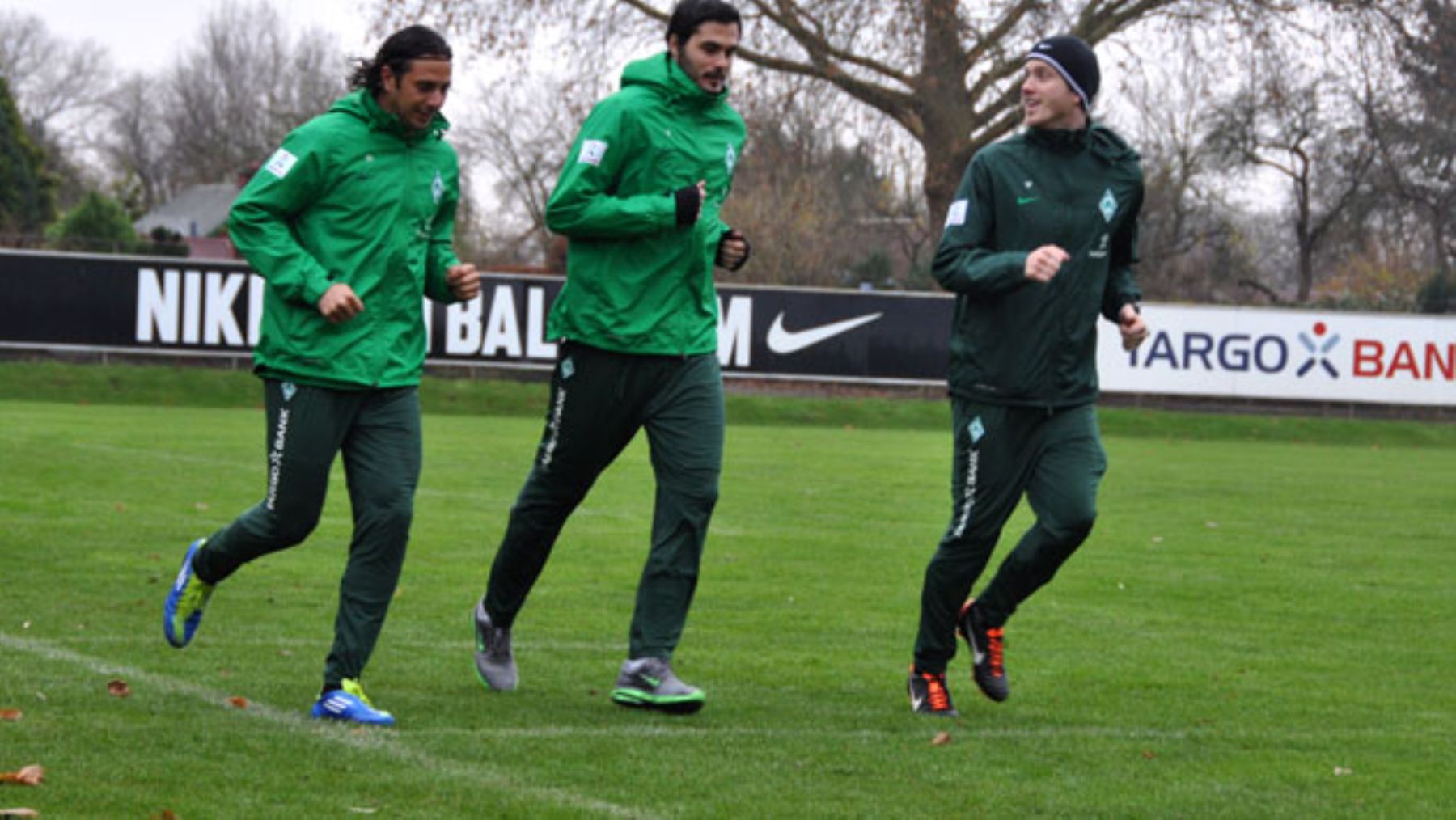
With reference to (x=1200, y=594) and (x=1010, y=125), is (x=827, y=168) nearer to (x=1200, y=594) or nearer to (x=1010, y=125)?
(x=1010, y=125)

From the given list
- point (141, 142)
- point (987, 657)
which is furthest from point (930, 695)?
point (141, 142)

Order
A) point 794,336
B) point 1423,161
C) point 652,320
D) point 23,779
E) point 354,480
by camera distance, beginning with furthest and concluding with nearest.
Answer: point 1423,161
point 794,336
point 652,320
point 354,480
point 23,779

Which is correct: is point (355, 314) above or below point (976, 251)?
below

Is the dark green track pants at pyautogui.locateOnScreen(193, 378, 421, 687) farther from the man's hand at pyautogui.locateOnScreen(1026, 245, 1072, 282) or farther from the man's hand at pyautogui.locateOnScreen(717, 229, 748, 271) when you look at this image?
the man's hand at pyautogui.locateOnScreen(1026, 245, 1072, 282)

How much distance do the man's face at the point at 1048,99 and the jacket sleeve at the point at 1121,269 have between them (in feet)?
1.22

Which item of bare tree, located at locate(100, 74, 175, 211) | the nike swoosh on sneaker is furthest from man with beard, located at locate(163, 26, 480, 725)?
bare tree, located at locate(100, 74, 175, 211)

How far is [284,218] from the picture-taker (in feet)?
20.8

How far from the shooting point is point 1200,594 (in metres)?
10.8

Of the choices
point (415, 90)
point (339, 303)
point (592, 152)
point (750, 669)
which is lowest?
point (750, 669)

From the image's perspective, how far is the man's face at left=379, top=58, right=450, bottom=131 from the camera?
20.7 ft

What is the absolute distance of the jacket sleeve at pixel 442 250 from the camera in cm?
666

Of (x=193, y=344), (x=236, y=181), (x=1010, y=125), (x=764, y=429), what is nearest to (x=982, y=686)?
(x=764, y=429)

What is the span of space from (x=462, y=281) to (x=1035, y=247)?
69.4 inches

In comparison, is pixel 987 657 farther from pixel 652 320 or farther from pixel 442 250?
pixel 442 250
